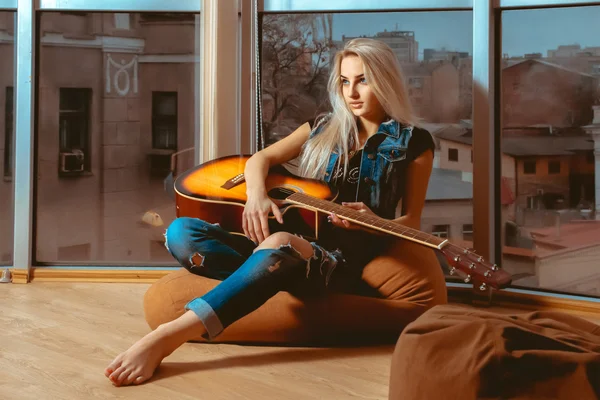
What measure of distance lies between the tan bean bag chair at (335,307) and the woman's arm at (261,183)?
0.66ft

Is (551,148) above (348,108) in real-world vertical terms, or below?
below

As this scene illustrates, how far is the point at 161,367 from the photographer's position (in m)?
1.80

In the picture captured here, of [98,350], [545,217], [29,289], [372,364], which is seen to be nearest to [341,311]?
[372,364]

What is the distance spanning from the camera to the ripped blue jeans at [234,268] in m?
1.80

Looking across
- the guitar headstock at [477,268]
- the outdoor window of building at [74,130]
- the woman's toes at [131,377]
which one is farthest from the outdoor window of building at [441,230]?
the outdoor window of building at [74,130]

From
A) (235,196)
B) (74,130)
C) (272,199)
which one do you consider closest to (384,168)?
(272,199)

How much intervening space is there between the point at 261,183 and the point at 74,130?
4.97 ft

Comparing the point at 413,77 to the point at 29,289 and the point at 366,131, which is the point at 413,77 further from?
the point at 29,289

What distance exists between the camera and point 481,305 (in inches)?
102

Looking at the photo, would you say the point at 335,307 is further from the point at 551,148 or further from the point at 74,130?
the point at 74,130

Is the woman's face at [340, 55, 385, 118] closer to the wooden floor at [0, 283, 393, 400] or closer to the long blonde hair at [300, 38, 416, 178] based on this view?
the long blonde hair at [300, 38, 416, 178]

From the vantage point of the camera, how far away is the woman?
205 centimetres

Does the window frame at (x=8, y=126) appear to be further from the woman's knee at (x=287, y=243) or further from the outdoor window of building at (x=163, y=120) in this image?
the woman's knee at (x=287, y=243)

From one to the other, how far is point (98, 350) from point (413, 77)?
1578 millimetres
